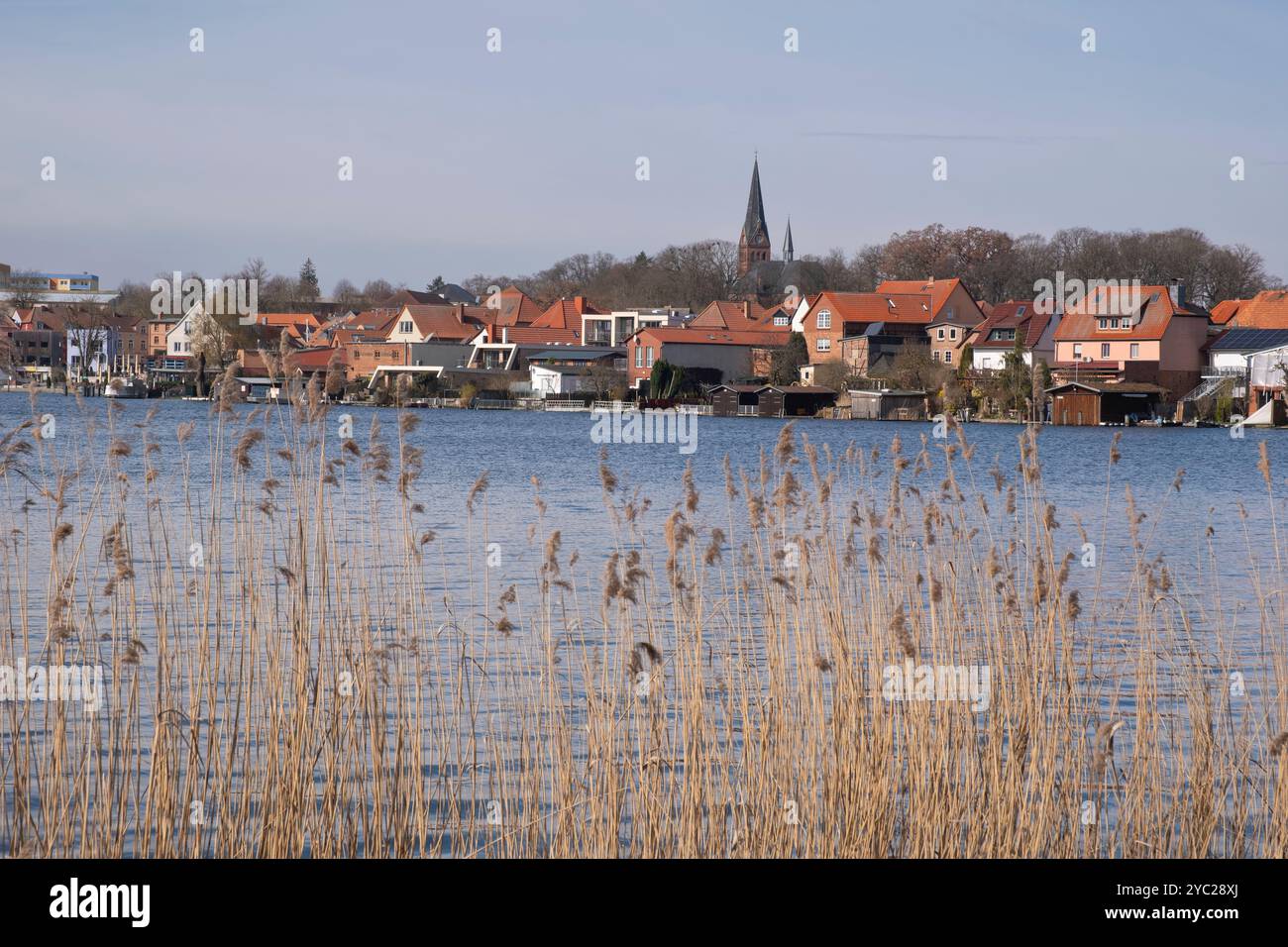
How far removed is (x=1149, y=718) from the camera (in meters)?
7.37

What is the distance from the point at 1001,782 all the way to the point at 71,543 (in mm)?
10775

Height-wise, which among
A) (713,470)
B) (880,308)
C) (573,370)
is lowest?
(713,470)

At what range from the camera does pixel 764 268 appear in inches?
5354

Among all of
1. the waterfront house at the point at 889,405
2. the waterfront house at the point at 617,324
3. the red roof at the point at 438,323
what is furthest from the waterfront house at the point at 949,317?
the red roof at the point at 438,323

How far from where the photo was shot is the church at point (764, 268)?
120688 mm

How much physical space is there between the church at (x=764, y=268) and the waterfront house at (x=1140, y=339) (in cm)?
2748

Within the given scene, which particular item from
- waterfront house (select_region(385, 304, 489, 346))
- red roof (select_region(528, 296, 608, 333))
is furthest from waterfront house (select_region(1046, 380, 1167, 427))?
waterfront house (select_region(385, 304, 489, 346))

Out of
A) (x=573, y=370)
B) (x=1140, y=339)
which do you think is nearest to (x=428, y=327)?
(x=573, y=370)

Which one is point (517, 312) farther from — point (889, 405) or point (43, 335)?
point (889, 405)

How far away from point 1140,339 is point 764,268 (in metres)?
60.9

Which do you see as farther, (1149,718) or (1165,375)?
(1165,375)

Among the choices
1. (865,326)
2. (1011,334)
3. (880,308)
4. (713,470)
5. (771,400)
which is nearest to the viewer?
(713,470)
